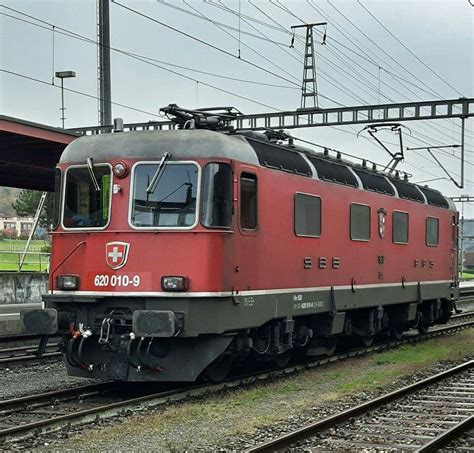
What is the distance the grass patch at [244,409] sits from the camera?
8641mm

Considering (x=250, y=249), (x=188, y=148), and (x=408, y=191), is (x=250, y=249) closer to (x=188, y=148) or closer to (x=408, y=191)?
(x=188, y=148)

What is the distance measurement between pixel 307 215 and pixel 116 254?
12.1 feet

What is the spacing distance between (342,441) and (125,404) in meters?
2.92

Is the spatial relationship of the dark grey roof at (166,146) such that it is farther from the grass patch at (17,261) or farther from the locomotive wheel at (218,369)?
the grass patch at (17,261)

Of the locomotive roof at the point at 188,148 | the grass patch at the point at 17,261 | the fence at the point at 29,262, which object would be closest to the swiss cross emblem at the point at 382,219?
the locomotive roof at the point at 188,148

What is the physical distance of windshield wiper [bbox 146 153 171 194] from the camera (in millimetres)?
11383

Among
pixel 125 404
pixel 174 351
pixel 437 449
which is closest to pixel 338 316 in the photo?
pixel 174 351

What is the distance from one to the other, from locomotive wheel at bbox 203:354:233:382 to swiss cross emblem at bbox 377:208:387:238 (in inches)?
227

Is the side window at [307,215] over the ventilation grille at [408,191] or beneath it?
beneath

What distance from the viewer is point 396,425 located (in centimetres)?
963

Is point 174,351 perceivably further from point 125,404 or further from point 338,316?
point 338,316

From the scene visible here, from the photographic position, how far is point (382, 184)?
17.6 meters

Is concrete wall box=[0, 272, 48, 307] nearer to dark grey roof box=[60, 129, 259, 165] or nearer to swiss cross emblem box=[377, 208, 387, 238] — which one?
swiss cross emblem box=[377, 208, 387, 238]

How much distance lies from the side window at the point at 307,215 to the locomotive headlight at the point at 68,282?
3645 millimetres
